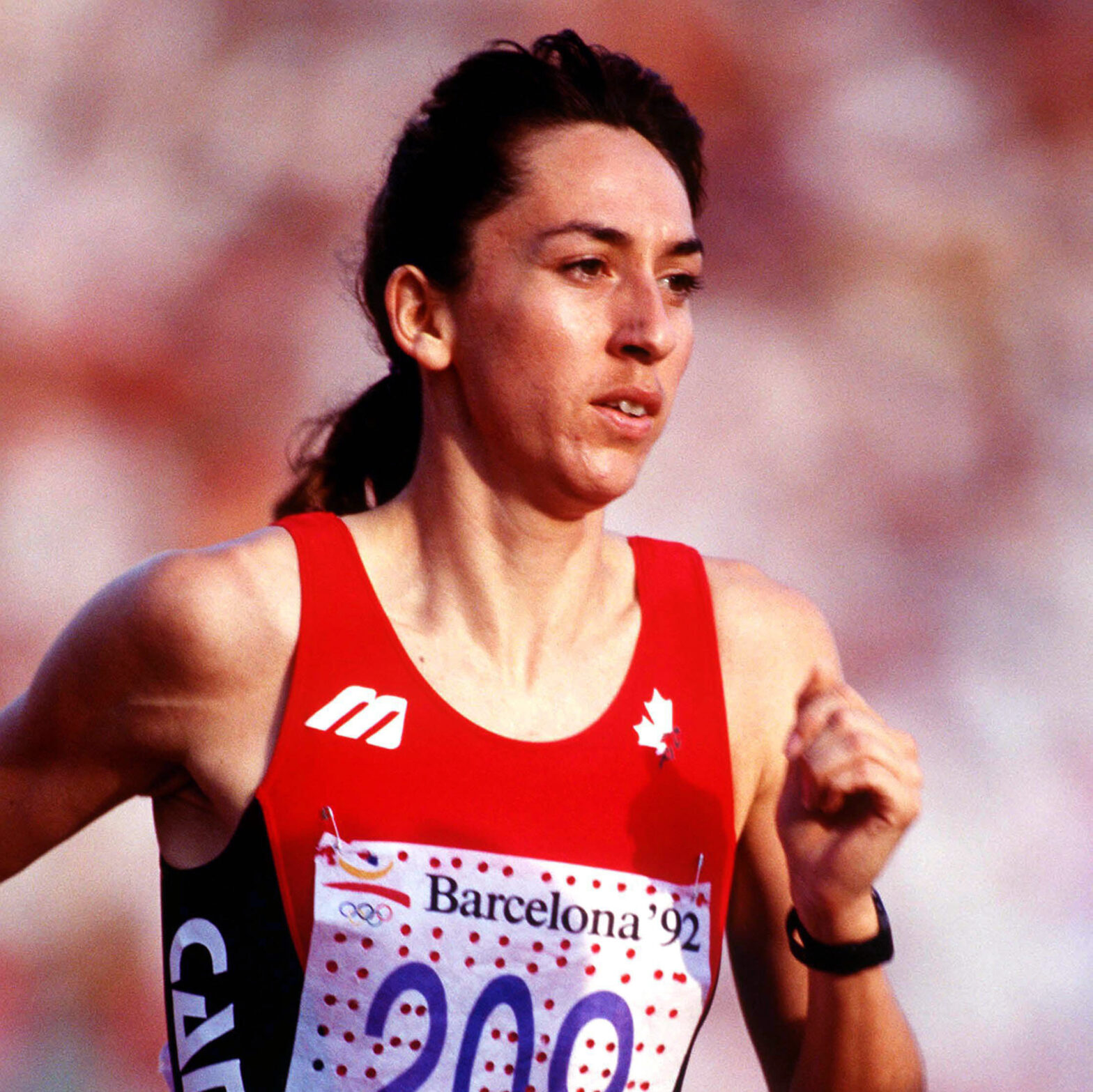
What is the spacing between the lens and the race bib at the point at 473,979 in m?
1.64

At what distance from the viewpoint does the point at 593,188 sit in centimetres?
183

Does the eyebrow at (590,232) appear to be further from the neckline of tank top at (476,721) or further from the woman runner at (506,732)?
the neckline of tank top at (476,721)

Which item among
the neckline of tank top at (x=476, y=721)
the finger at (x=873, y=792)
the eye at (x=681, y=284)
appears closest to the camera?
the finger at (x=873, y=792)

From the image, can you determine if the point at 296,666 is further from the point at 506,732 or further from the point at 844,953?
the point at 844,953

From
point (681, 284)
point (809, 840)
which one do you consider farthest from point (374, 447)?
point (809, 840)

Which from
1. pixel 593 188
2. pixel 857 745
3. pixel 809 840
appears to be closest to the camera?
pixel 857 745

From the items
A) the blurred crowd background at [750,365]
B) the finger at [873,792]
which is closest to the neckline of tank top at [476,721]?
the finger at [873,792]

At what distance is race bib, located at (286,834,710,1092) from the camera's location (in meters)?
1.64

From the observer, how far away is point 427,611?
1.85m

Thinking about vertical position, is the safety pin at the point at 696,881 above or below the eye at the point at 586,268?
below

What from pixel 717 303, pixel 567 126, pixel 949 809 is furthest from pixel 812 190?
pixel 567 126

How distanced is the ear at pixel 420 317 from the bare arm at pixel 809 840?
0.45 m

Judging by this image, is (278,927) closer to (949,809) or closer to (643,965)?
(643,965)

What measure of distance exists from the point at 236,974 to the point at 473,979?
0.81ft
